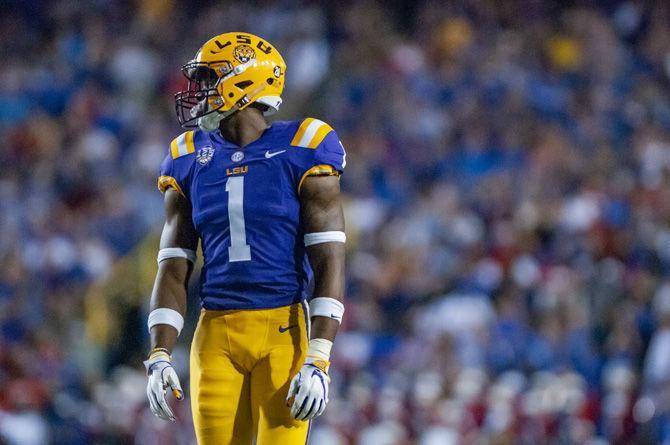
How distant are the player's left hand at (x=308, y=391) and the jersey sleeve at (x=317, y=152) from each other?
2.11 ft

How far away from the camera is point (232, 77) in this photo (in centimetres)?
405

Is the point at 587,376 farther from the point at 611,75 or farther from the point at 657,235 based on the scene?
the point at 611,75

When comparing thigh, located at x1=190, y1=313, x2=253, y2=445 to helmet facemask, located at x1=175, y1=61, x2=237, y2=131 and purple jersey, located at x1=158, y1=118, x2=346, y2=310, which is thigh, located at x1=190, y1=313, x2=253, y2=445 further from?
helmet facemask, located at x1=175, y1=61, x2=237, y2=131

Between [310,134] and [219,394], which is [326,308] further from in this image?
[310,134]

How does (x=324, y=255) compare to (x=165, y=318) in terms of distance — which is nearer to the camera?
(x=324, y=255)

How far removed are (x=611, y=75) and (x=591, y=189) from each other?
1744 mm

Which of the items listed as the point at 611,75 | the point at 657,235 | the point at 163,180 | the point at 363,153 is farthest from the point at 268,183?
the point at 611,75

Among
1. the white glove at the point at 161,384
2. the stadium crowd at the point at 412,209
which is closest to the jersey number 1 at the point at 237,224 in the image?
the white glove at the point at 161,384

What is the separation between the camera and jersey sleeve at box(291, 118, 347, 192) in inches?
156

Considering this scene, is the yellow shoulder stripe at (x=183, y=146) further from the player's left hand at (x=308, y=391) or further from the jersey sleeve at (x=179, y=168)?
the player's left hand at (x=308, y=391)

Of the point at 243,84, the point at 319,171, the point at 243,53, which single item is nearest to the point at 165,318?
the point at 319,171

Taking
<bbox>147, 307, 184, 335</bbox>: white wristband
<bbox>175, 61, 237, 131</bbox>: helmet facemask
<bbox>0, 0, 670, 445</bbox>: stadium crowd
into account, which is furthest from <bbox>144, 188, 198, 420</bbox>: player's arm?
<bbox>0, 0, 670, 445</bbox>: stadium crowd

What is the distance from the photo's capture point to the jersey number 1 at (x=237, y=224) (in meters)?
3.97

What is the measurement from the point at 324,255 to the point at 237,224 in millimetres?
318
